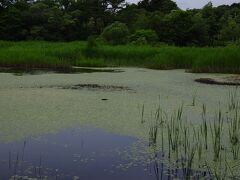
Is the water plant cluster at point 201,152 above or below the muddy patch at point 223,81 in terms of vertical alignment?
below

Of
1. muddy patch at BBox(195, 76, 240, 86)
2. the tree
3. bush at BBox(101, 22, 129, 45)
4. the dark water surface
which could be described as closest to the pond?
the dark water surface

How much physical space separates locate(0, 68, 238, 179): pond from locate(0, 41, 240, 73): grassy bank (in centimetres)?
175

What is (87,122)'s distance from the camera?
404 centimetres

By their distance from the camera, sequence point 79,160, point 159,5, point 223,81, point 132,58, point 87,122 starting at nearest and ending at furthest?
point 79,160 < point 87,122 < point 223,81 < point 132,58 < point 159,5

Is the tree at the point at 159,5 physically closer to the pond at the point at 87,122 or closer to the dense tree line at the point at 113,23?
the dense tree line at the point at 113,23

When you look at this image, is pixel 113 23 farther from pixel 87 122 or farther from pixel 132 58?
pixel 87 122

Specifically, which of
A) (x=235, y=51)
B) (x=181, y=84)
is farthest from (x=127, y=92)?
(x=235, y=51)

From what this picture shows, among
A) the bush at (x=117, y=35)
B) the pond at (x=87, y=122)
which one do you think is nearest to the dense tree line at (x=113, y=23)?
the bush at (x=117, y=35)

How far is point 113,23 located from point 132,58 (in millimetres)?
7123

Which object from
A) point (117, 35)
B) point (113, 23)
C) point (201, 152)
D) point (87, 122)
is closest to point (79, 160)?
point (201, 152)

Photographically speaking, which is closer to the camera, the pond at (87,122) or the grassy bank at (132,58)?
the pond at (87,122)

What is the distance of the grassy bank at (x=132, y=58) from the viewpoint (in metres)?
8.72

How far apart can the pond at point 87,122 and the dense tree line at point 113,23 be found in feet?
28.6

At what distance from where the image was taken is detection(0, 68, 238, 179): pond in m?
2.72
